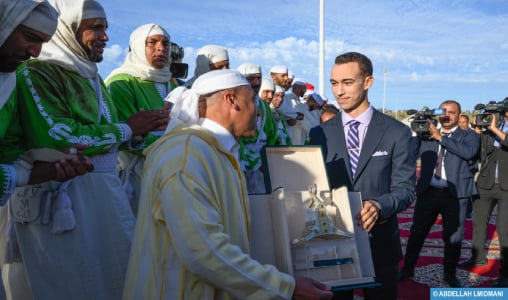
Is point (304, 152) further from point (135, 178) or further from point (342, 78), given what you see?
point (135, 178)

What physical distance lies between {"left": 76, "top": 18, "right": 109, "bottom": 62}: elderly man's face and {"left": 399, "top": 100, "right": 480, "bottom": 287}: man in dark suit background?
3928 mm

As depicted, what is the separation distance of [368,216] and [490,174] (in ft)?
14.2

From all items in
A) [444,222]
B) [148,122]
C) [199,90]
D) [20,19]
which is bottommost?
[444,222]

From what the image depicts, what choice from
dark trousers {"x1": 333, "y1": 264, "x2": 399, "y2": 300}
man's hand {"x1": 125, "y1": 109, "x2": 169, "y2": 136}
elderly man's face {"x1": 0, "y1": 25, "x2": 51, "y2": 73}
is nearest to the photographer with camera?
dark trousers {"x1": 333, "y1": 264, "x2": 399, "y2": 300}

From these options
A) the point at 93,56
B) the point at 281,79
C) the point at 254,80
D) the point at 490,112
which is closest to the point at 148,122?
the point at 93,56

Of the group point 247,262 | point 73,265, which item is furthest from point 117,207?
point 247,262

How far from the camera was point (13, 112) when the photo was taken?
2.37 meters

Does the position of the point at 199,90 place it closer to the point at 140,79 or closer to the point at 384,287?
the point at 384,287

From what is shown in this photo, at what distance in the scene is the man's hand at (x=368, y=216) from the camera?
211 cm

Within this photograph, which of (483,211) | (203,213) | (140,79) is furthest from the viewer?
(483,211)

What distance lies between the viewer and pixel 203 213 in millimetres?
1573

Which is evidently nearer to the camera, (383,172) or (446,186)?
(383,172)

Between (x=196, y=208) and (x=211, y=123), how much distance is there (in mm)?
416

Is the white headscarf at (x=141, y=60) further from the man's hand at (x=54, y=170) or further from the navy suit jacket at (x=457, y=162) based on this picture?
the navy suit jacket at (x=457, y=162)
